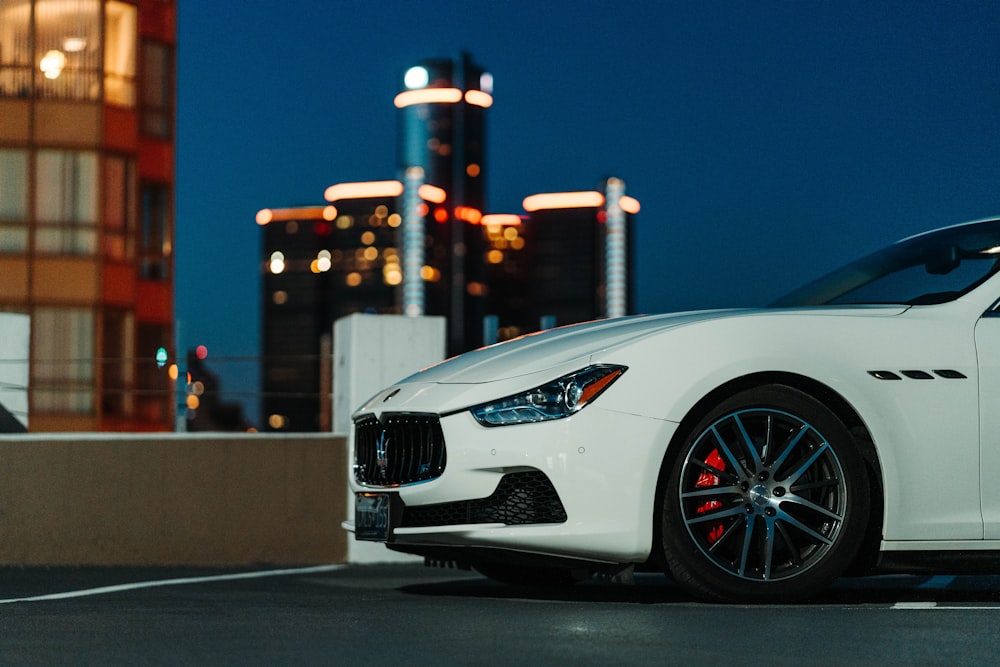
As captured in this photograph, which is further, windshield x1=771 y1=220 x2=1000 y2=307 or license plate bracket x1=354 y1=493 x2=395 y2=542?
windshield x1=771 y1=220 x2=1000 y2=307

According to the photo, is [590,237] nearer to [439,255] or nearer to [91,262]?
[439,255]

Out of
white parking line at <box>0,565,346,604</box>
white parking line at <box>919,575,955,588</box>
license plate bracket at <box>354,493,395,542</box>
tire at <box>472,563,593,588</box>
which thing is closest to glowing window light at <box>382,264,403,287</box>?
white parking line at <box>0,565,346,604</box>

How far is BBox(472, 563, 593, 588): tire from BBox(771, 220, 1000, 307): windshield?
1.58 m

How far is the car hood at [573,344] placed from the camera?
19.1ft

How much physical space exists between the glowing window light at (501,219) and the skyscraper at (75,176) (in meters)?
156

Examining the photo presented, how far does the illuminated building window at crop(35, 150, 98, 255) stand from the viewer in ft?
103

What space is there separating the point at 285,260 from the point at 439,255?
35.7 metres

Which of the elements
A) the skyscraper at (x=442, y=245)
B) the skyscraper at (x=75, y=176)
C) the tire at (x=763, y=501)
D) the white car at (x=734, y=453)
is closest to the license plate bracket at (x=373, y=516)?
the white car at (x=734, y=453)

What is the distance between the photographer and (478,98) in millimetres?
174500

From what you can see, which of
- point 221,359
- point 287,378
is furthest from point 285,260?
point 221,359

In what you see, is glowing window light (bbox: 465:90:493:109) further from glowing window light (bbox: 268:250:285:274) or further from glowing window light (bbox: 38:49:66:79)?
glowing window light (bbox: 38:49:66:79)

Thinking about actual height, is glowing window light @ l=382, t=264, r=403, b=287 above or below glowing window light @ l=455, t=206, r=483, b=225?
below

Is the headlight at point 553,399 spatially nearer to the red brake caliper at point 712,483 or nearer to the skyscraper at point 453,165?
the red brake caliper at point 712,483

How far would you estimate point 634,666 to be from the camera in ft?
13.4
